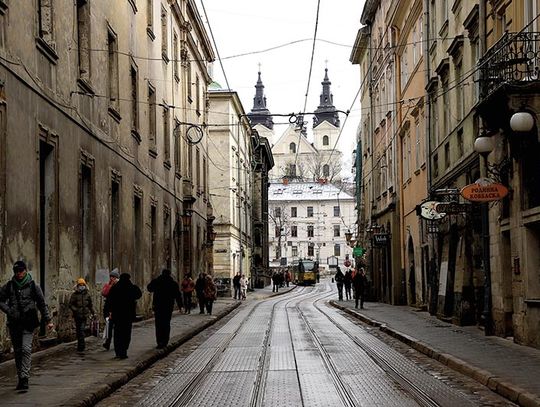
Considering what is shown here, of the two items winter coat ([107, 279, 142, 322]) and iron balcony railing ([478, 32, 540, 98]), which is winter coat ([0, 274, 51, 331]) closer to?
winter coat ([107, 279, 142, 322])

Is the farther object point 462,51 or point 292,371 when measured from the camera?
point 462,51

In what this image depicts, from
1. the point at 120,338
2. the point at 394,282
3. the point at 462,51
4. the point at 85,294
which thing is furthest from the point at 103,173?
the point at 394,282

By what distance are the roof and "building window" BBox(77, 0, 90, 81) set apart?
11236 cm

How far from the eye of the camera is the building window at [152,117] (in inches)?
1265

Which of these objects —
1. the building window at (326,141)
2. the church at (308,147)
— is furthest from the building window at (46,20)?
the building window at (326,141)

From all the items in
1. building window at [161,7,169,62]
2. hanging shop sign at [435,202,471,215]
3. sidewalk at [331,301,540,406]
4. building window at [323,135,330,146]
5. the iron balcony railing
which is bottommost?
sidewalk at [331,301,540,406]

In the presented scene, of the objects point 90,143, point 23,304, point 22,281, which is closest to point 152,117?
point 90,143

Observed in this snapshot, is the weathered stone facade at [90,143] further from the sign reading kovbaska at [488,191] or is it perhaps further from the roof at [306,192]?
the roof at [306,192]

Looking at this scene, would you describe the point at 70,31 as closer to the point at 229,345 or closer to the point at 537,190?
the point at 229,345

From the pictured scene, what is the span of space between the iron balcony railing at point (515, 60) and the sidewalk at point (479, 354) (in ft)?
15.4

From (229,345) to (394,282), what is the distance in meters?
19.8

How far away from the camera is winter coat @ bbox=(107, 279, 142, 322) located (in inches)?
653

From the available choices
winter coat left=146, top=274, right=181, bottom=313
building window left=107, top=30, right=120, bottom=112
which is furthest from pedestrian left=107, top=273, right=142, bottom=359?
building window left=107, top=30, right=120, bottom=112

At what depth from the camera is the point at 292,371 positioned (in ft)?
49.6
